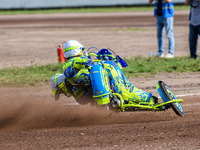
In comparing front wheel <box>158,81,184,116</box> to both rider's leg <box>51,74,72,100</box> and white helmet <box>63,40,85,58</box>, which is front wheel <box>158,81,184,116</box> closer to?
white helmet <box>63,40,85,58</box>

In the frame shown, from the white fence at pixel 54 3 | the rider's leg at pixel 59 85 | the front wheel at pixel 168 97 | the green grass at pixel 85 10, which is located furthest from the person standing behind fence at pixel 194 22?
the white fence at pixel 54 3

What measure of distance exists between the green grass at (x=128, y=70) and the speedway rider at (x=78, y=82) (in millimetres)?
3597

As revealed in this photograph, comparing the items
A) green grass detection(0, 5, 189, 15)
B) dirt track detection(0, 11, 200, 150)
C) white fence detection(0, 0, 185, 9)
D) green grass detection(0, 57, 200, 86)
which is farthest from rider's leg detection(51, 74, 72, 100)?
white fence detection(0, 0, 185, 9)

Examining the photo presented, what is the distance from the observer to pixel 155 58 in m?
13.5

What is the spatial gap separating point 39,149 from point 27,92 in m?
4.31

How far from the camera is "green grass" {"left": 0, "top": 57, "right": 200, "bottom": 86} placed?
10841mm

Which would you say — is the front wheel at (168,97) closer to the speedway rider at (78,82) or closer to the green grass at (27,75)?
the speedway rider at (78,82)

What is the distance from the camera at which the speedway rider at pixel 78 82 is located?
6637 millimetres

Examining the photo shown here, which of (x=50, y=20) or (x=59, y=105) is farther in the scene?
(x=50, y=20)

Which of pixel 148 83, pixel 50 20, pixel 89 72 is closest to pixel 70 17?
pixel 50 20

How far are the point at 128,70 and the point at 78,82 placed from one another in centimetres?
507

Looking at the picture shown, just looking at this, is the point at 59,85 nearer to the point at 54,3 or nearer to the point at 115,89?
the point at 115,89

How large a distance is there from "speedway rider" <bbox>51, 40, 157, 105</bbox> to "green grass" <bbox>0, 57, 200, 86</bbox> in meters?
3.60

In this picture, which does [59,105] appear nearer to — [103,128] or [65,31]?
[103,128]
